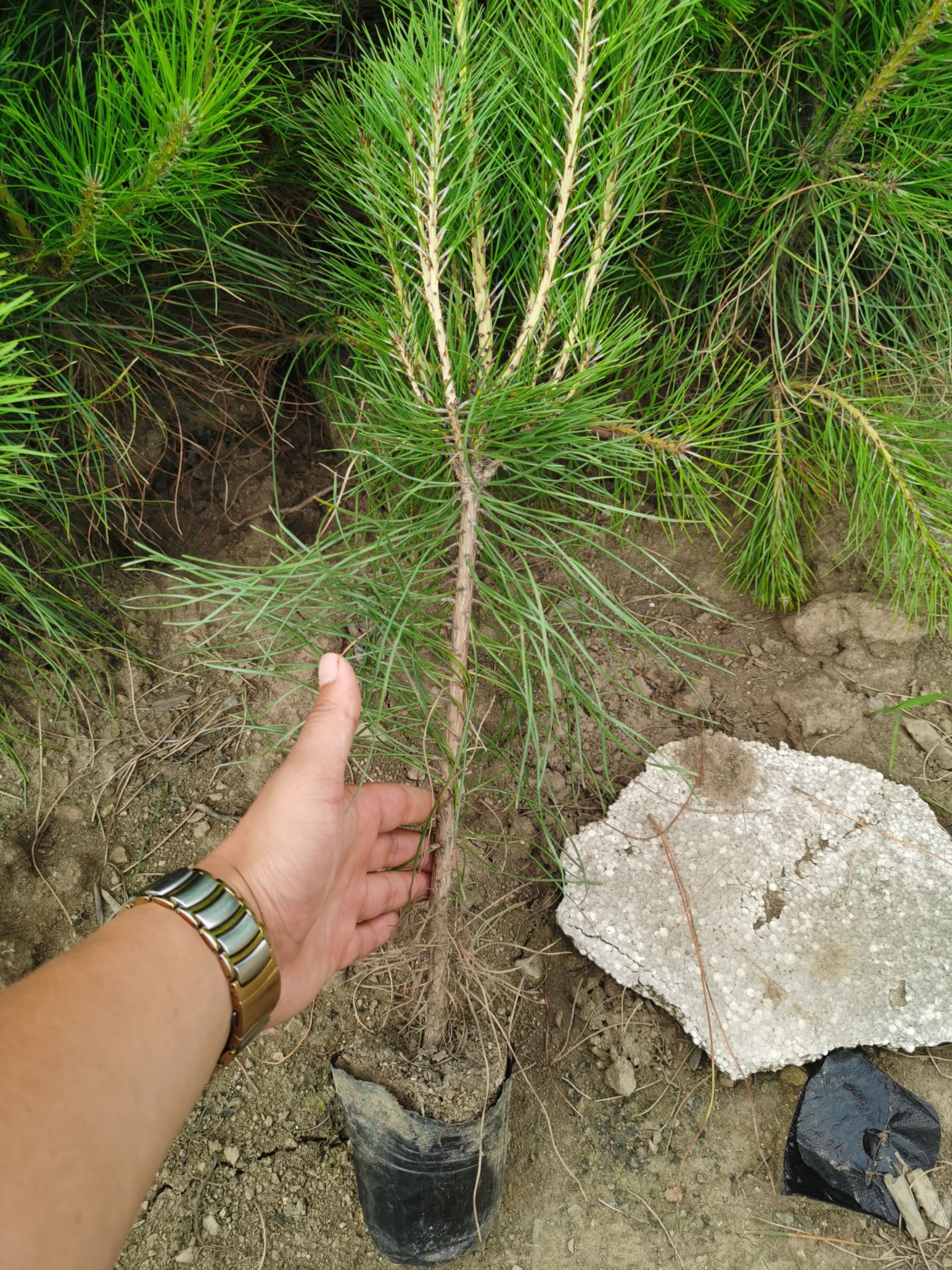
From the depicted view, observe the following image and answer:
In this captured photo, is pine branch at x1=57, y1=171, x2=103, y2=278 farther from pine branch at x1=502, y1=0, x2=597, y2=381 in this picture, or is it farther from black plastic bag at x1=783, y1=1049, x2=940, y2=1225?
black plastic bag at x1=783, y1=1049, x2=940, y2=1225

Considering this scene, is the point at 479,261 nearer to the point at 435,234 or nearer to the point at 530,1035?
the point at 435,234

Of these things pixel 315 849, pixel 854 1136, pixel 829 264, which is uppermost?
pixel 829 264

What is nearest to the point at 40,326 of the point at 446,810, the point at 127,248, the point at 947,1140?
the point at 127,248

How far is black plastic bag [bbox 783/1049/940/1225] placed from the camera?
1.12 metres

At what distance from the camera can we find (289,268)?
113cm

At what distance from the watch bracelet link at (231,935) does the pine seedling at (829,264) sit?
783 mm

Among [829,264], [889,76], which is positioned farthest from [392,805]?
[889,76]

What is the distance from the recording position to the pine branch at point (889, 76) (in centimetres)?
81

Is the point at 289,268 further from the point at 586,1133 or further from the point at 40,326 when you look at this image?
the point at 586,1133

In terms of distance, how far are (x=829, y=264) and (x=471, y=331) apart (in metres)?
0.53

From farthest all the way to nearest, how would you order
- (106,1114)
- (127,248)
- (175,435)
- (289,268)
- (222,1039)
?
(175,435) < (289,268) < (127,248) < (222,1039) < (106,1114)

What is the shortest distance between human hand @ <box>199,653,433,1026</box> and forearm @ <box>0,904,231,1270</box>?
0.32 feet

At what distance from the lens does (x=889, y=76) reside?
877 millimetres

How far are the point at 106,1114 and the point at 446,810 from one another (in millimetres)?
445
